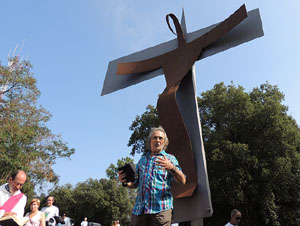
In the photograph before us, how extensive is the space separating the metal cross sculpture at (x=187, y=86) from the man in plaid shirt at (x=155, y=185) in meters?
4.43

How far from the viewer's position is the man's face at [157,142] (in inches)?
115

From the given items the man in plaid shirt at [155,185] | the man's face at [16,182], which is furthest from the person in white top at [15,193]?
the man in plaid shirt at [155,185]

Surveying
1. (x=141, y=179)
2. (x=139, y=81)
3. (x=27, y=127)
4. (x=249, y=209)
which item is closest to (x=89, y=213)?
(x=27, y=127)

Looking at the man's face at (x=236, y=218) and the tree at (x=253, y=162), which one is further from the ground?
the tree at (x=253, y=162)

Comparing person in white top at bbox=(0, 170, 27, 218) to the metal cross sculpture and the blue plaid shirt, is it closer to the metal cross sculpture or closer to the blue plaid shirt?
the blue plaid shirt

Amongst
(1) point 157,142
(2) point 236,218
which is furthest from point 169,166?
(2) point 236,218

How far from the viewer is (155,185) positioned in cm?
274

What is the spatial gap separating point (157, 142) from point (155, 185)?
0.41 metres

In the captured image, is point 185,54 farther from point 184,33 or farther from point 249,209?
point 249,209

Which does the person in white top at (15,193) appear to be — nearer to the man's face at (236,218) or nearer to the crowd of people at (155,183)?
the crowd of people at (155,183)

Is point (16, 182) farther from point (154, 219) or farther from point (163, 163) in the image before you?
point (163, 163)

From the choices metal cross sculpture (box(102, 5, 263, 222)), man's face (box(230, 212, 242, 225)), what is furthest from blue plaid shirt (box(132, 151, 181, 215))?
metal cross sculpture (box(102, 5, 263, 222))

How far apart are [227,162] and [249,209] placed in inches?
115

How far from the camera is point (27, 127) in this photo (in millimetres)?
17562
